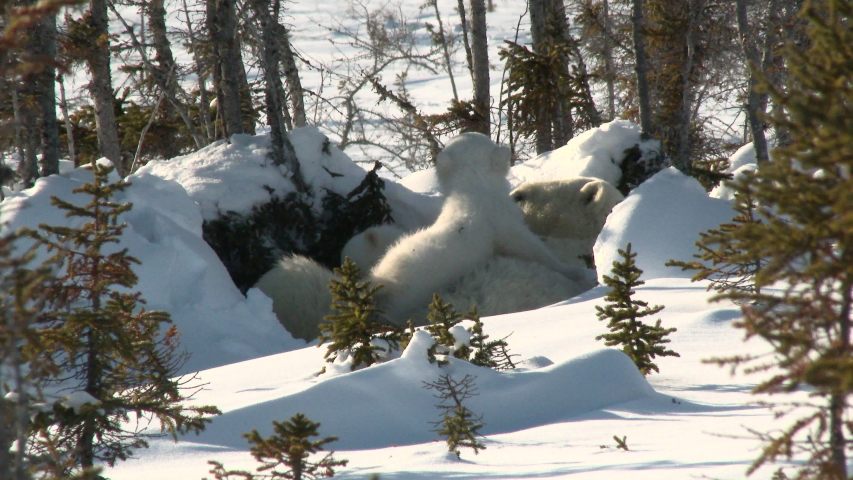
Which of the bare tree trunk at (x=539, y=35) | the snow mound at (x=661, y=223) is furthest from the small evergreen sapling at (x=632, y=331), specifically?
the bare tree trunk at (x=539, y=35)

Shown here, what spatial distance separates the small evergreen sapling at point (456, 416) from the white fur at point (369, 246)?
12.3 ft

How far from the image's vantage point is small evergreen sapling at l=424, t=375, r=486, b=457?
2875 millimetres

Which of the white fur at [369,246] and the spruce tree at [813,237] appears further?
the white fur at [369,246]

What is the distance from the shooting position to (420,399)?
144 inches

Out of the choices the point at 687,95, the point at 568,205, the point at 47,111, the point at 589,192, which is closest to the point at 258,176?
the point at 47,111

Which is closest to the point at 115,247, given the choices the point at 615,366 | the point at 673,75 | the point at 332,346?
the point at 332,346

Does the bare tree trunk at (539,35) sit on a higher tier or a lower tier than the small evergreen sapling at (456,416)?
higher

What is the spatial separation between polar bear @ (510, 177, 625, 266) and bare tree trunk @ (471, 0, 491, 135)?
7.27 feet

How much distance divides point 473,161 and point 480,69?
12.1ft

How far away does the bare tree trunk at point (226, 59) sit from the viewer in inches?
319

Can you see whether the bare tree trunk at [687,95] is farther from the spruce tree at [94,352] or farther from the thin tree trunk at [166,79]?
the spruce tree at [94,352]

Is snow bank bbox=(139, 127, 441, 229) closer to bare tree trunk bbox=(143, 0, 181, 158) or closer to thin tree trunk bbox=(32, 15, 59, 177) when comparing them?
thin tree trunk bbox=(32, 15, 59, 177)

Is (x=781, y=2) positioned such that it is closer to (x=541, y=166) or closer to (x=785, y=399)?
(x=541, y=166)

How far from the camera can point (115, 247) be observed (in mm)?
6043
